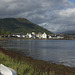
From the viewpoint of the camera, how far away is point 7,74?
883 centimetres

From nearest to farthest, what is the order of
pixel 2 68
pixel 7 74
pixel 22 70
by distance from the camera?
pixel 7 74 < pixel 2 68 < pixel 22 70

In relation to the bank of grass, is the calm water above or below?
below

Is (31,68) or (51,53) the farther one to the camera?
(51,53)

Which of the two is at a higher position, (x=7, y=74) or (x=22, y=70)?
(x=7, y=74)

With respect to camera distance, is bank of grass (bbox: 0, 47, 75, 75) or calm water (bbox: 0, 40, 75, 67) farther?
calm water (bbox: 0, 40, 75, 67)

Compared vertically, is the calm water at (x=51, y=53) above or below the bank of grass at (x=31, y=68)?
below

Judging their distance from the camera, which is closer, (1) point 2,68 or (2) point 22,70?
(1) point 2,68

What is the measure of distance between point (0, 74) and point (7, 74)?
1.41 ft

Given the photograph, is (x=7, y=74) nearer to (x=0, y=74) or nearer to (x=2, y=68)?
(x=0, y=74)

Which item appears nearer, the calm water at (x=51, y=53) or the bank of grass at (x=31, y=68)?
the bank of grass at (x=31, y=68)

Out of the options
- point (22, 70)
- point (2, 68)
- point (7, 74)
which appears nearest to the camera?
point (7, 74)

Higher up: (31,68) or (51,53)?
(31,68)

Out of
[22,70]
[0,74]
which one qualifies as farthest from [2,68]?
[22,70]

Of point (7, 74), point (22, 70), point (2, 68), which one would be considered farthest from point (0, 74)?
point (22, 70)
